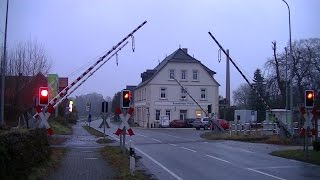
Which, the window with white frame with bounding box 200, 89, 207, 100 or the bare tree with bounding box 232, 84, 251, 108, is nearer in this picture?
the window with white frame with bounding box 200, 89, 207, 100

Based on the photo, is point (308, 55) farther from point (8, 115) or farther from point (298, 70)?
point (8, 115)

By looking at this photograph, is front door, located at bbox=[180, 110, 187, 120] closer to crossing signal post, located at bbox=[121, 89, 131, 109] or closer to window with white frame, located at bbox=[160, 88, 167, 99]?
window with white frame, located at bbox=[160, 88, 167, 99]

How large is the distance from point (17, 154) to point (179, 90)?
71.4 m

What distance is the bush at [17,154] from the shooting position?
10.6m

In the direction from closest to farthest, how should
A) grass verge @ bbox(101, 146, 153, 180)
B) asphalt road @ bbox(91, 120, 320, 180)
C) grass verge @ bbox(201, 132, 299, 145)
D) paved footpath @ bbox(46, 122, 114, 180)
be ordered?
paved footpath @ bbox(46, 122, 114, 180) → grass verge @ bbox(101, 146, 153, 180) → asphalt road @ bbox(91, 120, 320, 180) → grass verge @ bbox(201, 132, 299, 145)

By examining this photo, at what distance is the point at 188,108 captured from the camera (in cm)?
8281

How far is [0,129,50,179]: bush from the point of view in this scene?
10.6 m

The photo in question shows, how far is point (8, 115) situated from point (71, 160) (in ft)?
88.6

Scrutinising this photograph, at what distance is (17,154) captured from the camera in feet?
37.5

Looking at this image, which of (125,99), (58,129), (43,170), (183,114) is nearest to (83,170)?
(43,170)

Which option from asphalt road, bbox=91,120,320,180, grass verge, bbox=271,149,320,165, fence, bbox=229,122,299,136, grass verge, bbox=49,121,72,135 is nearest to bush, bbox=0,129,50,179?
asphalt road, bbox=91,120,320,180

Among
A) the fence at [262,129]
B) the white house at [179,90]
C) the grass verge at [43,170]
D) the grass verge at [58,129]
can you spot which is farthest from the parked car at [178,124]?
the grass verge at [43,170]

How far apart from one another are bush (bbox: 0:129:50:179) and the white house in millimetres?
66542

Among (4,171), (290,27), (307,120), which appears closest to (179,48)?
(290,27)
